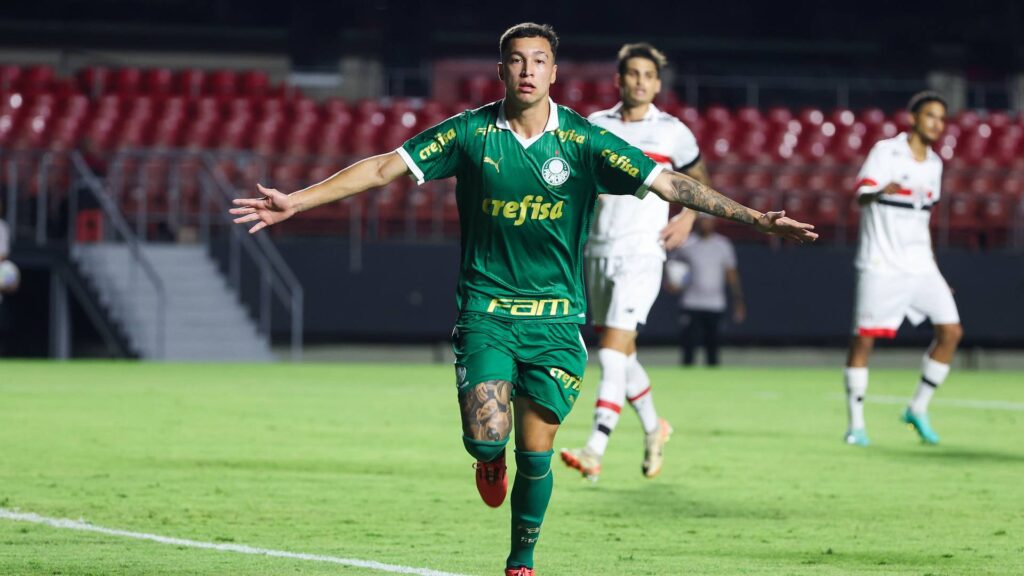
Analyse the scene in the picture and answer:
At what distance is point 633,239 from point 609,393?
979mm

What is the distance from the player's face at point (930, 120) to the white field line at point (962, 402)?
17.9 ft

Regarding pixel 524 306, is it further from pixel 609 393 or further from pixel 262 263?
pixel 262 263

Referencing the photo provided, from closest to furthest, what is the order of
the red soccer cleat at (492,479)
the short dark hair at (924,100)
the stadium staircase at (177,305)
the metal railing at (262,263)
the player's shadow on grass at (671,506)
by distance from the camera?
the red soccer cleat at (492,479) < the player's shadow on grass at (671,506) < the short dark hair at (924,100) < the stadium staircase at (177,305) < the metal railing at (262,263)

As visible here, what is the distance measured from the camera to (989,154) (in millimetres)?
30922

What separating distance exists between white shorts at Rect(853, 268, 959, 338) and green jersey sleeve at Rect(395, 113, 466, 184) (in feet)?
23.0

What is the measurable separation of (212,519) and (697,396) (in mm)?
11073

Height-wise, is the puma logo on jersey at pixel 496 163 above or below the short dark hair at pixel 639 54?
below

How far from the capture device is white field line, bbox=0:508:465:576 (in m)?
7.00

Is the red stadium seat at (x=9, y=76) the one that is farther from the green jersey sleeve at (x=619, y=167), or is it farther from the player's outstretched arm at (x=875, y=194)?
the green jersey sleeve at (x=619, y=167)

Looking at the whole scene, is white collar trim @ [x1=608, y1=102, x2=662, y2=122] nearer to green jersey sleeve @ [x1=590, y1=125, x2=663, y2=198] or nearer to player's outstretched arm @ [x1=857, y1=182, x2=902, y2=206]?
player's outstretched arm @ [x1=857, y1=182, x2=902, y2=206]

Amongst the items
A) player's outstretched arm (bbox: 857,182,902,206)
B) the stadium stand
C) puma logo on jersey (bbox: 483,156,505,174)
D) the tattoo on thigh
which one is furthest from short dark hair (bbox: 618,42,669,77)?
the stadium stand

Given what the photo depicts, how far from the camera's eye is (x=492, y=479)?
22.1 ft

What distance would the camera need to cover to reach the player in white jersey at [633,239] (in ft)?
34.2

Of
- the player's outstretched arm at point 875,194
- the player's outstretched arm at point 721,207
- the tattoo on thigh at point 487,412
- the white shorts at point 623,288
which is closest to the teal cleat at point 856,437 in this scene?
the player's outstretched arm at point 875,194
